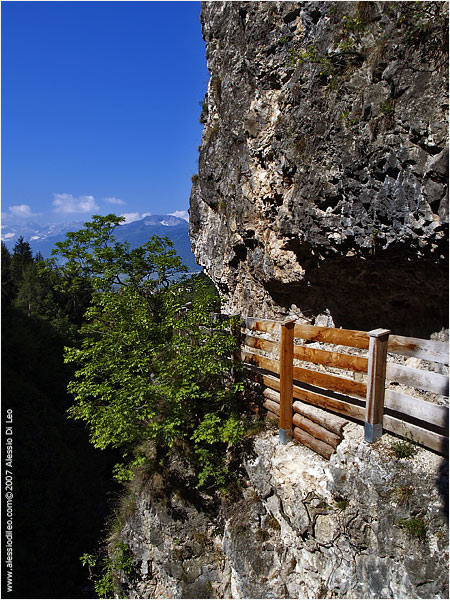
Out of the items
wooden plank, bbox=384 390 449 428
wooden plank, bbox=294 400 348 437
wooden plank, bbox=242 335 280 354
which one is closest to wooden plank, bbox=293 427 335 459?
wooden plank, bbox=294 400 348 437

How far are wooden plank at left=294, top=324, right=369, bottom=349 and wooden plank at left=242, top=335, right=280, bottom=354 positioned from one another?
1.89 feet

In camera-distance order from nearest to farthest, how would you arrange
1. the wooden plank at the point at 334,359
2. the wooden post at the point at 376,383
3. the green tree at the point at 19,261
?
the wooden post at the point at 376,383
the wooden plank at the point at 334,359
the green tree at the point at 19,261

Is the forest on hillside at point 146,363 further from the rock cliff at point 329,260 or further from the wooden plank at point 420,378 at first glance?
the wooden plank at point 420,378

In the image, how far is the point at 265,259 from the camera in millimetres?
8977

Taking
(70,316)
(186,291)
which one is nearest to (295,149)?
(186,291)

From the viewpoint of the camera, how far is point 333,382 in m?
5.14

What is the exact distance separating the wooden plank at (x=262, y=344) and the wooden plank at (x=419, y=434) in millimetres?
2162

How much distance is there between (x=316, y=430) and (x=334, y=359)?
1310 mm

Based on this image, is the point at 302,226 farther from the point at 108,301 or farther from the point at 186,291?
the point at 108,301

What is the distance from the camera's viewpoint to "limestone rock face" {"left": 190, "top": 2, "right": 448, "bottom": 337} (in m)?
5.51

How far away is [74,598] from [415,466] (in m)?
19.7

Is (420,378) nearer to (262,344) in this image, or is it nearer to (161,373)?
(262,344)

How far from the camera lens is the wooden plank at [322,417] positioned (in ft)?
16.7

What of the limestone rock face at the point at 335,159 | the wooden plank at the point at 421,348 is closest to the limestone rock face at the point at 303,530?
the wooden plank at the point at 421,348
